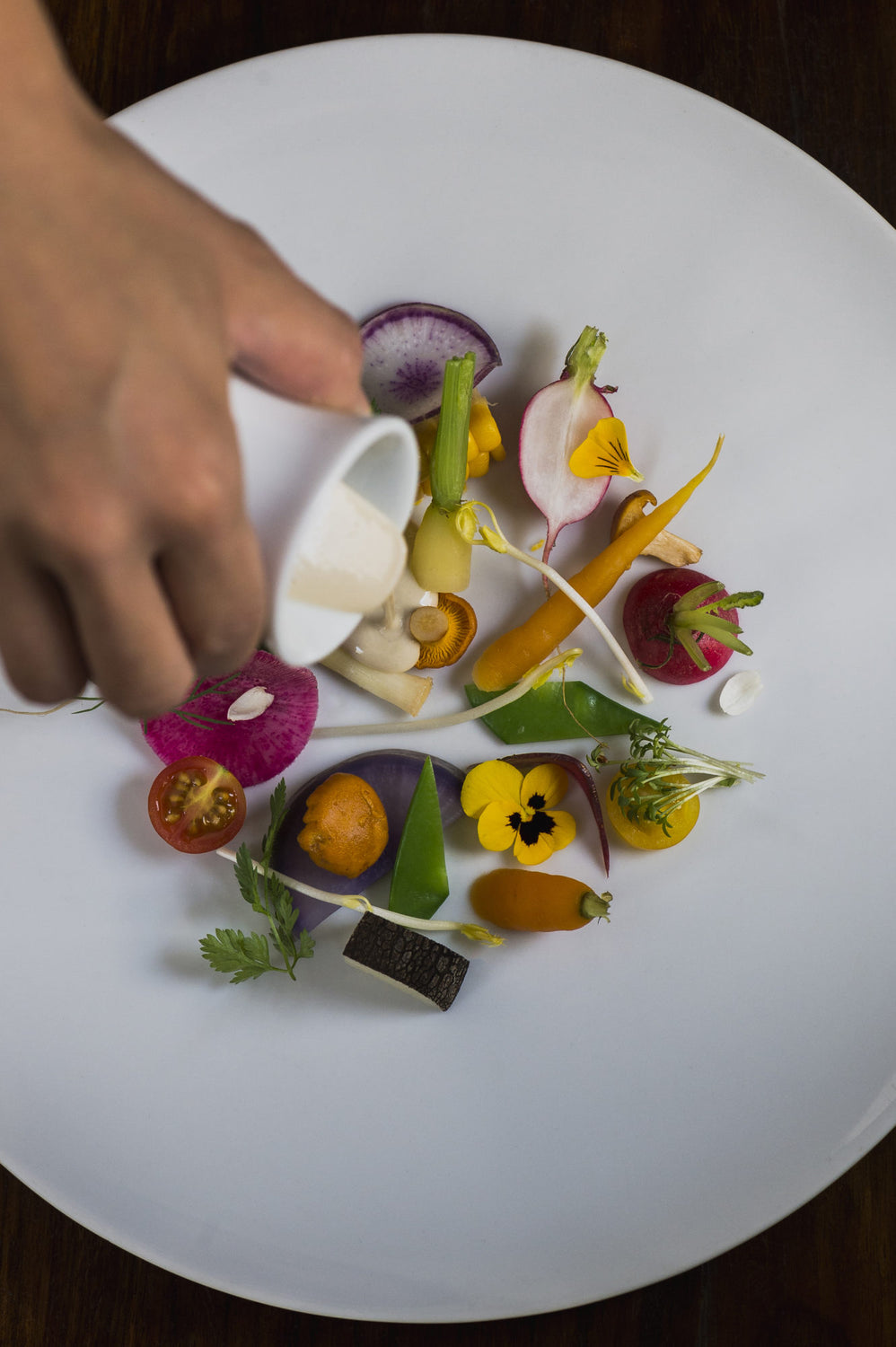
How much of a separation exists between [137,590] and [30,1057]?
82cm

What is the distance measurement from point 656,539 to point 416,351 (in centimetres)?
35

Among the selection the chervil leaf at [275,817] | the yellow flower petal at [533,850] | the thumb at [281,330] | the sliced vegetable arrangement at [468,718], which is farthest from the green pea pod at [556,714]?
the thumb at [281,330]

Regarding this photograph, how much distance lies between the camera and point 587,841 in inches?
42.1

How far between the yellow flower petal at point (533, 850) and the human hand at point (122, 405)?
603mm

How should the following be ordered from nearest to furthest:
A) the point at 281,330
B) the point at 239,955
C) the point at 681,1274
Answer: the point at 281,330 < the point at 239,955 < the point at 681,1274

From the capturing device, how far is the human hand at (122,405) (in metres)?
0.37

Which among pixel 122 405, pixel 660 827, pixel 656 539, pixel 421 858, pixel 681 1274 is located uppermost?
pixel 122 405

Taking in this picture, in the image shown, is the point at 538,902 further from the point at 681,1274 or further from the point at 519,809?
the point at 681,1274

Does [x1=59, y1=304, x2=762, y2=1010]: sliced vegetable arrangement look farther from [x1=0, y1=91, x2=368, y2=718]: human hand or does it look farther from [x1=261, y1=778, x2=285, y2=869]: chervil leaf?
[x1=0, y1=91, x2=368, y2=718]: human hand

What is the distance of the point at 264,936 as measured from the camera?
39.3 inches

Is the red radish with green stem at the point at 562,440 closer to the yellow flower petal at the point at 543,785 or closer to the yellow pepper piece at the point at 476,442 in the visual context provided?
the yellow pepper piece at the point at 476,442

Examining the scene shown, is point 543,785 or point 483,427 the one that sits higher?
point 483,427

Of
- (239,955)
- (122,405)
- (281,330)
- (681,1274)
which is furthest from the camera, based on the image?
(681,1274)

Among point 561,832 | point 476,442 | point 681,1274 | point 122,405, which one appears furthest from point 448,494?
point 681,1274
